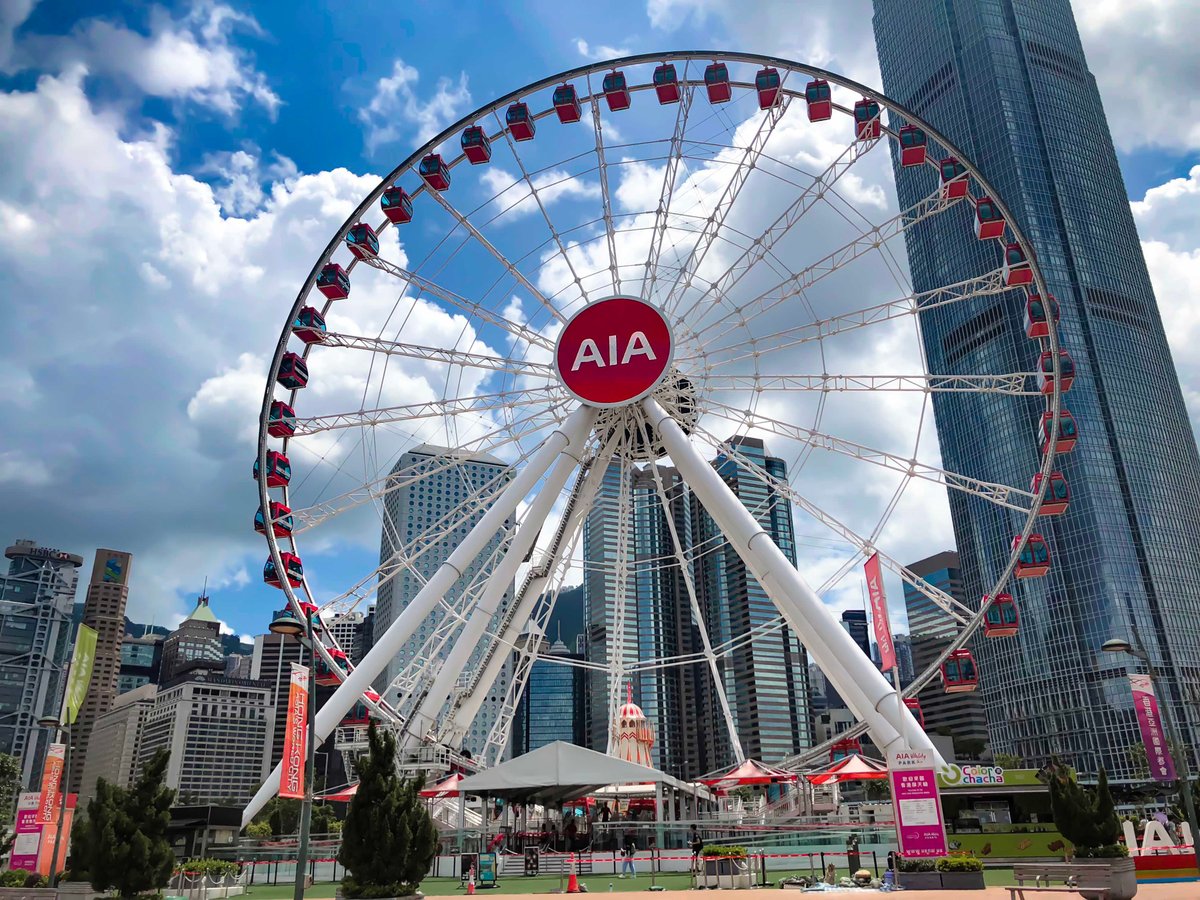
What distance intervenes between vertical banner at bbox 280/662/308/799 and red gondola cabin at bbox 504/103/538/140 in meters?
22.2

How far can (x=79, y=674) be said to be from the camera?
30.0 meters

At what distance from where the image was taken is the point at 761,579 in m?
28.7

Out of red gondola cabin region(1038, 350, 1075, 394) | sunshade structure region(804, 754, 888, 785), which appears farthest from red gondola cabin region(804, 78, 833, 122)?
sunshade structure region(804, 754, 888, 785)

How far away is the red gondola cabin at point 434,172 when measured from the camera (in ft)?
116

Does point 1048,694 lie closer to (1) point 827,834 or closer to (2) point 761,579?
(1) point 827,834

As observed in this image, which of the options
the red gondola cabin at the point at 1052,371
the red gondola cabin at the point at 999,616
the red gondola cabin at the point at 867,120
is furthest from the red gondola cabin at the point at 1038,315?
the red gondola cabin at the point at 999,616

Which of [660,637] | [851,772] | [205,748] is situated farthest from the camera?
[205,748]

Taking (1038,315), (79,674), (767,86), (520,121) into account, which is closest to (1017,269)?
(1038,315)

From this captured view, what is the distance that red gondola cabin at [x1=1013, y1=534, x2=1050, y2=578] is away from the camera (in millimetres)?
32469

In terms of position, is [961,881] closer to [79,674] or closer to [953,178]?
[953,178]

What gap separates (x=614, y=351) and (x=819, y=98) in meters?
11.6

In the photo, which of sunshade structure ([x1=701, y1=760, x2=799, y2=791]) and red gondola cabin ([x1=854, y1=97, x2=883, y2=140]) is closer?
red gondola cabin ([x1=854, y1=97, x2=883, y2=140])

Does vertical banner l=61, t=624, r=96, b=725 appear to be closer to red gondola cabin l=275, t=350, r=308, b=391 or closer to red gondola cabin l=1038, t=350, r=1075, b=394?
red gondola cabin l=275, t=350, r=308, b=391

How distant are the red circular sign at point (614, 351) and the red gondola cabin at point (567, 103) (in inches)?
285
